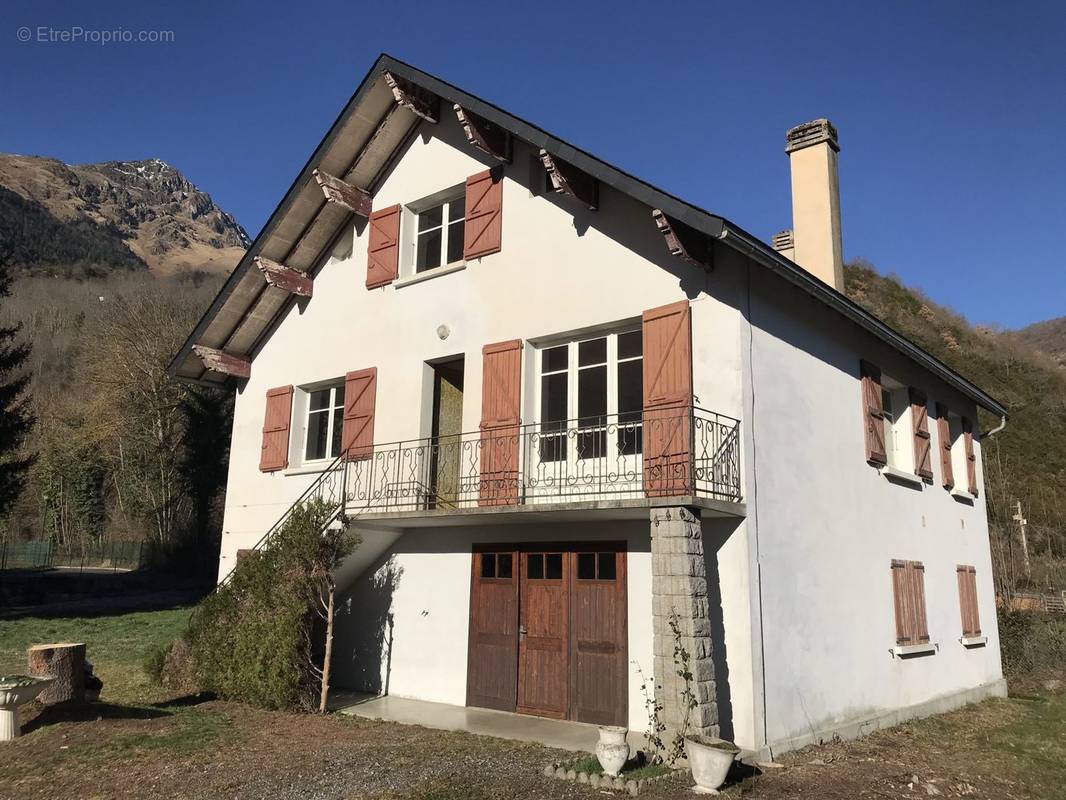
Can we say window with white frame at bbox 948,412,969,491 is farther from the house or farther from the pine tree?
the pine tree

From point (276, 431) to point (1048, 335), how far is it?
74204 millimetres

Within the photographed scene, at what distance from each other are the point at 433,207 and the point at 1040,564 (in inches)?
827

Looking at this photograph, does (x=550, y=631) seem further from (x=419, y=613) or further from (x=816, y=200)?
(x=816, y=200)

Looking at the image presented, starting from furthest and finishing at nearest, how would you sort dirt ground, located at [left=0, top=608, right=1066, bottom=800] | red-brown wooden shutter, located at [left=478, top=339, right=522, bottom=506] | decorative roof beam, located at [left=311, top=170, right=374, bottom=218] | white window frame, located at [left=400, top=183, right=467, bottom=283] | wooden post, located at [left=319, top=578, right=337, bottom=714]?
decorative roof beam, located at [left=311, top=170, right=374, bottom=218] < white window frame, located at [left=400, top=183, right=467, bottom=283] < red-brown wooden shutter, located at [left=478, top=339, right=522, bottom=506] < wooden post, located at [left=319, top=578, right=337, bottom=714] < dirt ground, located at [left=0, top=608, right=1066, bottom=800]

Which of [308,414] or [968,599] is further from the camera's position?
[308,414]

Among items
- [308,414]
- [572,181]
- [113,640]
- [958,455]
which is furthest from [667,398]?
[113,640]

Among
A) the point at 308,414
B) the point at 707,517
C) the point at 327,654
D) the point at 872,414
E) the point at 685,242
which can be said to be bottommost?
the point at 327,654

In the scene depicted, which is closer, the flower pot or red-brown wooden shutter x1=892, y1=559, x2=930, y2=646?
the flower pot

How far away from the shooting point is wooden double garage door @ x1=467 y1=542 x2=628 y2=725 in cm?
948

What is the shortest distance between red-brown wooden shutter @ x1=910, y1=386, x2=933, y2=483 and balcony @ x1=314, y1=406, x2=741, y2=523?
5548 millimetres

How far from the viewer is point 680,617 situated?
25.7 ft

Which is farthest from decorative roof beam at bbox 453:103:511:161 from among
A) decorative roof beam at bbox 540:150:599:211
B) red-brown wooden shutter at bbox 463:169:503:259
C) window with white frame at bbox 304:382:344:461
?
window with white frame at bbox 304:382:344:461

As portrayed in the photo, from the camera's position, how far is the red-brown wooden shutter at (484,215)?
11.7 meters

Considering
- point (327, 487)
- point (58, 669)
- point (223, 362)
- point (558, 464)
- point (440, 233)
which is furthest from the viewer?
point (223, 362)
